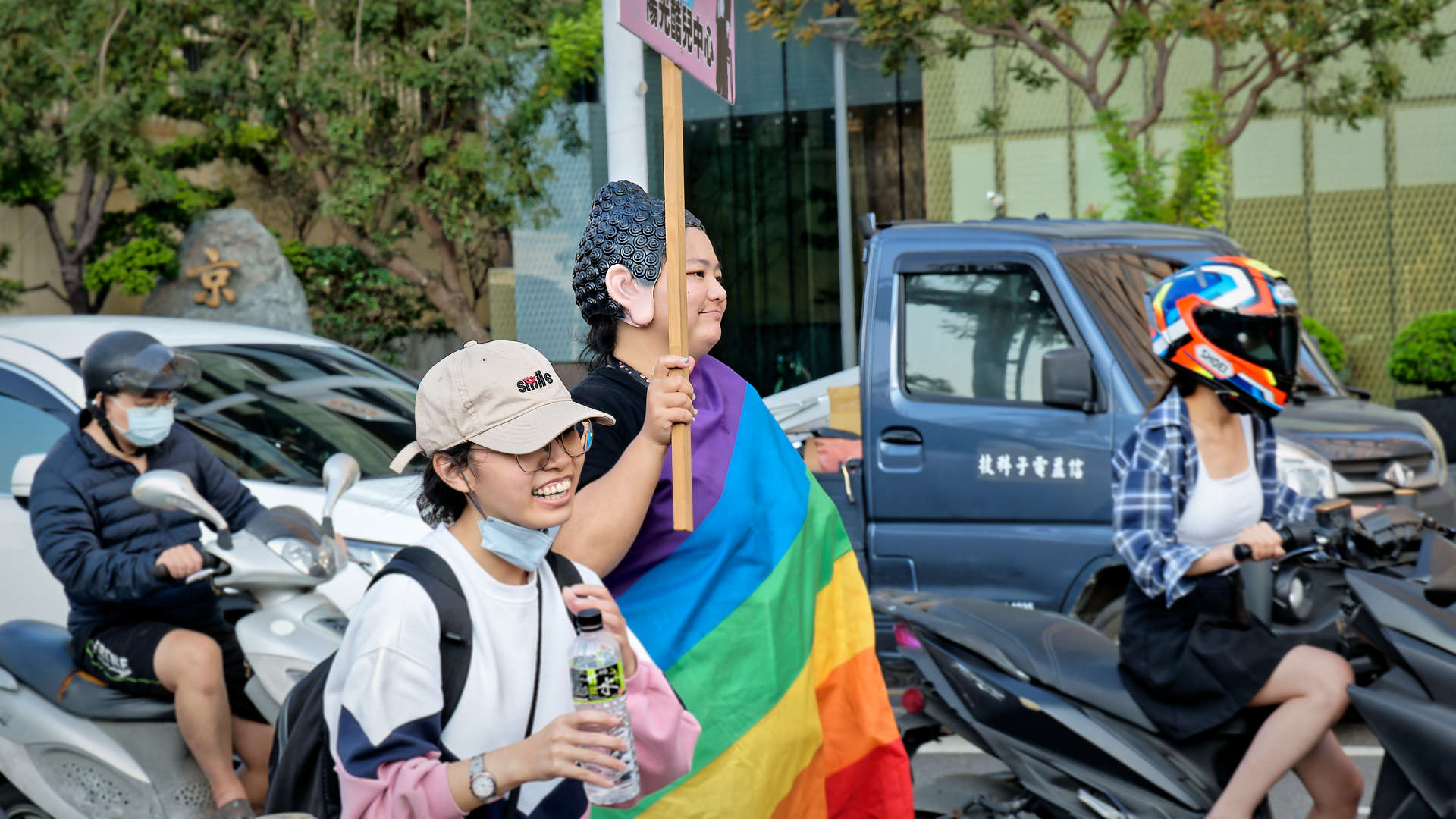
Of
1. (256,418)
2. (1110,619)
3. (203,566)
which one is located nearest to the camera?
(203,566)

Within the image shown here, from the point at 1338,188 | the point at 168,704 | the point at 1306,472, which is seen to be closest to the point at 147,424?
the point at 168,704

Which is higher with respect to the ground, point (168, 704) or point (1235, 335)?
point (1235, 335)

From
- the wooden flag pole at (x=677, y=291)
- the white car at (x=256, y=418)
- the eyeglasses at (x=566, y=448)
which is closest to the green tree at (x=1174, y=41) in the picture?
the white car at (x=256, y=418)

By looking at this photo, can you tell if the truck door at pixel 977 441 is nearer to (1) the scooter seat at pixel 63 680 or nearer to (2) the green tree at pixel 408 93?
(1) the scooter seat at pixel 63 680

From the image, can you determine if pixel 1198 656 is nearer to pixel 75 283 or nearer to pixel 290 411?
pixel 290 411

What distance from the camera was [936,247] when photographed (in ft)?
19.6

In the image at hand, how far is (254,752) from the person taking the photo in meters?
4.03

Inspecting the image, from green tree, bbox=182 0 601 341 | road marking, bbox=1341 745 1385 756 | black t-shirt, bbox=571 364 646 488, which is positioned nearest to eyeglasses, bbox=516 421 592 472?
black t-shirt, bbox=571 364 646 488

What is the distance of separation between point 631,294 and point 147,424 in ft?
7.01

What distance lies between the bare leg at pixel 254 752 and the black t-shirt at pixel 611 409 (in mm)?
2058

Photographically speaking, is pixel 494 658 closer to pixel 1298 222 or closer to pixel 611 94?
pixel 611 94

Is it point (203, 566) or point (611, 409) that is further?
point (203, 566)

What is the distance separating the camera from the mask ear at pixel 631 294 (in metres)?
2.48

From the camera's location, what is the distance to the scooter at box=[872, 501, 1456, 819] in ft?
10.2
